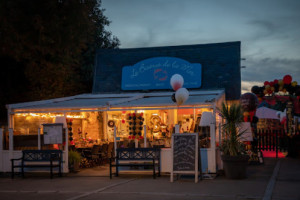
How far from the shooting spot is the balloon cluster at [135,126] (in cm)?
1447

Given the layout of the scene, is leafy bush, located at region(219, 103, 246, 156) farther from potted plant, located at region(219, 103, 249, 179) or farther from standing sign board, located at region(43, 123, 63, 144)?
standing sign board, located at region(43, 123, 63, 144)

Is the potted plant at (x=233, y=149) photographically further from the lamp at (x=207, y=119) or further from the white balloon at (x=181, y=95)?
the white balloon at (x=181, y=95)

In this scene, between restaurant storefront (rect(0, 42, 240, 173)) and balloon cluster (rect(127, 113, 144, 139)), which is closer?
balloon cluster (rect(127, 113, 144, 139))

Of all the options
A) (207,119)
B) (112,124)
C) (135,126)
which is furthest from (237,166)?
(112,124)

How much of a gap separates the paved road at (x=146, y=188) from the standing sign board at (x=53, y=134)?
1.13 metres

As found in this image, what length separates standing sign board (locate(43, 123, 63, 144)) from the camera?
515 inches

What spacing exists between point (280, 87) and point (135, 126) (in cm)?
754

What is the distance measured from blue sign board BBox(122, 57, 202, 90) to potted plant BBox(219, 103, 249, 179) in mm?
6152

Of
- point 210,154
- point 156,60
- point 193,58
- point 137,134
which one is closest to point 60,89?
point 156,60

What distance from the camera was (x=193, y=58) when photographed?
61.7 ft

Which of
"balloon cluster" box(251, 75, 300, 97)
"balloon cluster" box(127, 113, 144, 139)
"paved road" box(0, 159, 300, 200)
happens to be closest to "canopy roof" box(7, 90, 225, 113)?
"balloon cluster" box(127, 113, 144, 139)

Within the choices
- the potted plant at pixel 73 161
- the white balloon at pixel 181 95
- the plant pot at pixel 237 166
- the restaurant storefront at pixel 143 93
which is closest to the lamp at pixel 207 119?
the white balloon at pixel 181 95

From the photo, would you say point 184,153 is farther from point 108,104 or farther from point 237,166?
point 108,104

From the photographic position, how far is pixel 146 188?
10.1 m
